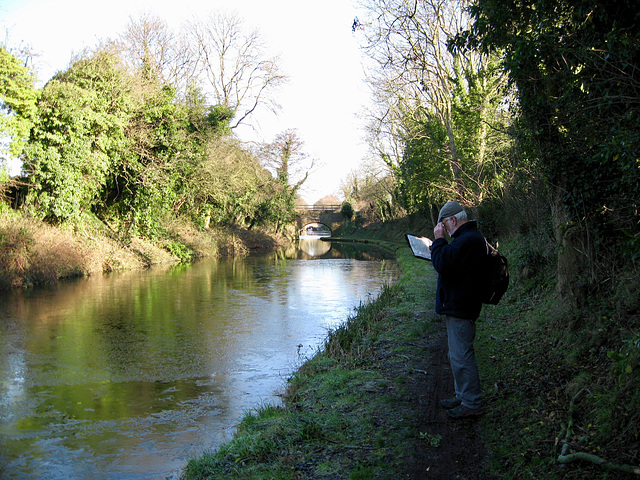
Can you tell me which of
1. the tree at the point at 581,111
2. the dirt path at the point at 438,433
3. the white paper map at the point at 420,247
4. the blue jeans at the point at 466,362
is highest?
the tree at the point at 581,111

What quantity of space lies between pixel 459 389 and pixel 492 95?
16.8 m

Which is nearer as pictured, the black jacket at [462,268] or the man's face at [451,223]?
the black jacket at [462,268]

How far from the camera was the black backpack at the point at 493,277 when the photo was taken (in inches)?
176

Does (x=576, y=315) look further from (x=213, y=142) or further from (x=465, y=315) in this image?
(x=213, y=142)

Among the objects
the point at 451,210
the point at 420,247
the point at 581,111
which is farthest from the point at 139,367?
the point at 581,111

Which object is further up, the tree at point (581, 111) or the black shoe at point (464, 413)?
the tree at point (581, 111)

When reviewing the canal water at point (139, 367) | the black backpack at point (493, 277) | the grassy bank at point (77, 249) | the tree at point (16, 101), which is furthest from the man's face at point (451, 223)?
the tree at point (16, 101)

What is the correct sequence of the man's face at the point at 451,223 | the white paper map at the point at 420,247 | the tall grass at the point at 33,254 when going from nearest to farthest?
the man's face at the point at 451,223 < the white paper map at the point at 420,247 < the tall grass at the point at 33,254

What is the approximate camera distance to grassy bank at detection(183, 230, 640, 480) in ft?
11.7

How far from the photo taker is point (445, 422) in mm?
4418

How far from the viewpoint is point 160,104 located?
22641mm

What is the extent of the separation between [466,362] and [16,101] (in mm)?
18103

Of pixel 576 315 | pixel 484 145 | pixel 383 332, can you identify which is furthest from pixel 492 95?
pixel 576 315

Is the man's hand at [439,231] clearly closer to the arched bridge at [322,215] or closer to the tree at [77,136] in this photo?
the tree at [77,136]
